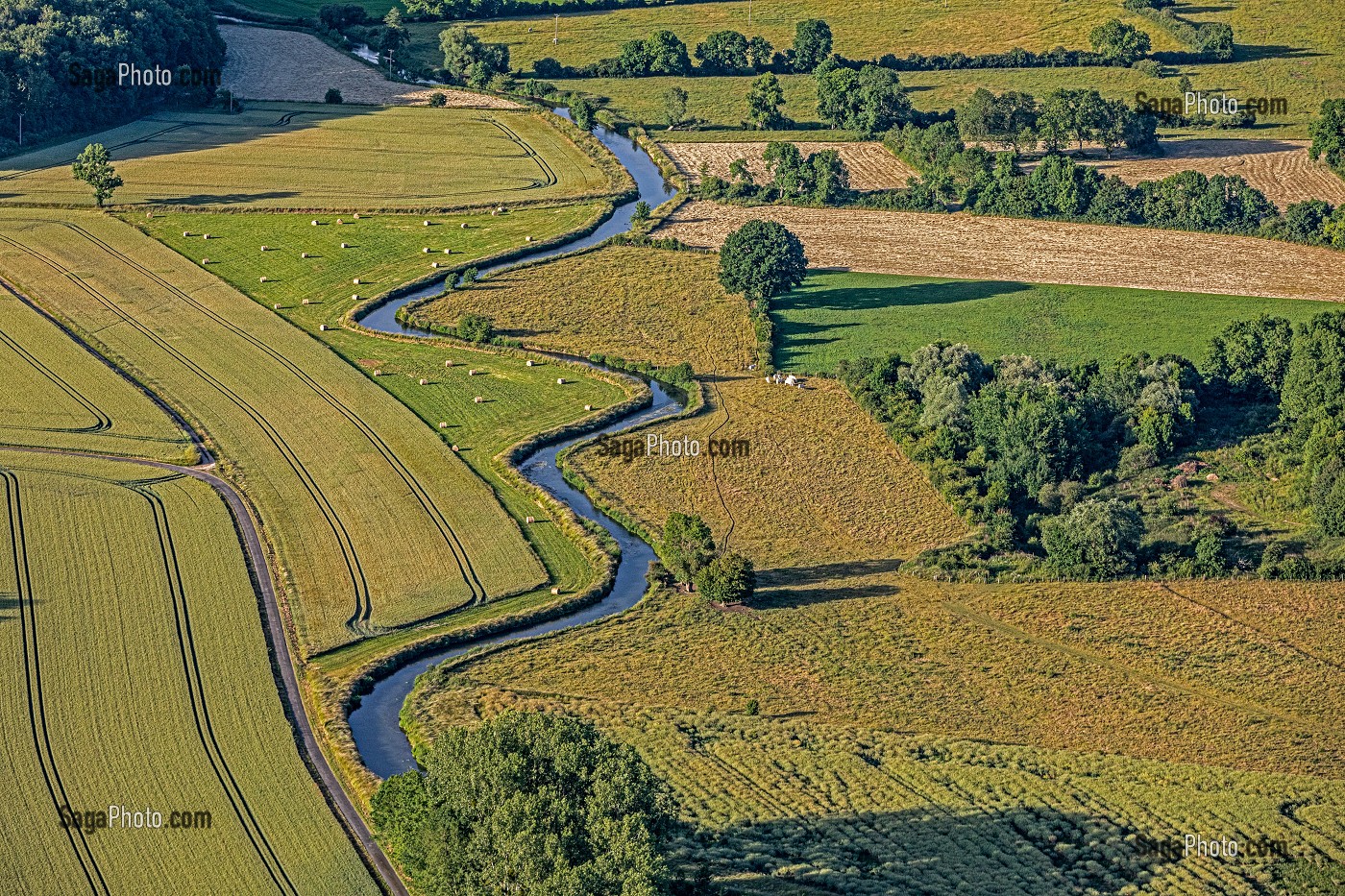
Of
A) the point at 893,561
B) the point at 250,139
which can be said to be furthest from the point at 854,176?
the point at 893,561

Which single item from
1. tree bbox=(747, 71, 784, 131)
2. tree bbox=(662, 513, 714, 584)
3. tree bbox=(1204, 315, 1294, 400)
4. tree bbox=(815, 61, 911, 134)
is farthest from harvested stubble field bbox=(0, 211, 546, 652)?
tree bbox=(815, 61, 911, 134)

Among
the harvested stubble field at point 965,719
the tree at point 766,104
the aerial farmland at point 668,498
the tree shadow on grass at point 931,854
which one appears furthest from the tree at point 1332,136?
the tree shadow on grass at point 931,854

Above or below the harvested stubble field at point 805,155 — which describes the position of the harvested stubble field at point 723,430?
below

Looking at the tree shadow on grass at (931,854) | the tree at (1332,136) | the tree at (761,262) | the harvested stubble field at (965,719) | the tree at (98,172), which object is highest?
the tree at (1332,136)

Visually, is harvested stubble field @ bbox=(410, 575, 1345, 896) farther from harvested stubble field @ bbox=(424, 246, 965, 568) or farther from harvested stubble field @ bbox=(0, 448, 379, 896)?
harvested stubble field @ bbox=(0, 448, 379, 896)

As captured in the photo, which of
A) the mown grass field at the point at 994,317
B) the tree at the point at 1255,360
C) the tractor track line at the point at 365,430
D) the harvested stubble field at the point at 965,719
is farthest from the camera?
the mown grass field at the point at 994,317

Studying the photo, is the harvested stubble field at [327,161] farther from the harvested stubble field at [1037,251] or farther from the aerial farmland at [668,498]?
the harvested stubble field at [1037,251]

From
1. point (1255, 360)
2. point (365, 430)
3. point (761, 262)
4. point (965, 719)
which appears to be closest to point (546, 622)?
point (965, 719)

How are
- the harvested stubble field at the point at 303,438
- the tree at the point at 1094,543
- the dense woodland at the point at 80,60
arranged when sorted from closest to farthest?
the harvested stubble field at the point at 303,438, the tree at the point at 1094,543, the dense woodland at the point at 80,60
